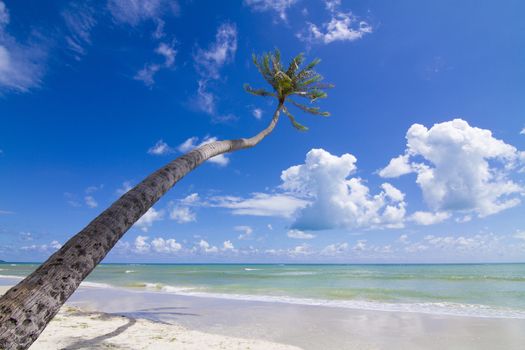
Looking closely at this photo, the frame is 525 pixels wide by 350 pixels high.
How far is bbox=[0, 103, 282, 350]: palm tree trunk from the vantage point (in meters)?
2.61

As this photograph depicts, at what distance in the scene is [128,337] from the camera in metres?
9.29

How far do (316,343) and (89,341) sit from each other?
6197 millimetres

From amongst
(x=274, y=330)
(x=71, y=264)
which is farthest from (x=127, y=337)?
(x=71, y=264)

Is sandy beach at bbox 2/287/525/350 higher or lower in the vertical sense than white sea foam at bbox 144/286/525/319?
higher

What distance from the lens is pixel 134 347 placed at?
826 cm

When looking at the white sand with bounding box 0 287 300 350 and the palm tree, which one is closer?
the palm tree

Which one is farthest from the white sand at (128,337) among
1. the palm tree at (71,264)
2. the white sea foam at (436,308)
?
the white sea foam at (436,308)

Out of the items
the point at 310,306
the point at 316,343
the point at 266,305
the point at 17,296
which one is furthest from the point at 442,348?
the point at 17,296

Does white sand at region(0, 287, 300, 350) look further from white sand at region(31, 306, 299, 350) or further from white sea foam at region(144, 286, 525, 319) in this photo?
white sea foam at region(144, 286, 525, 319)

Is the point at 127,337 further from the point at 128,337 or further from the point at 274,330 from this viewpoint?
the point at 274,330

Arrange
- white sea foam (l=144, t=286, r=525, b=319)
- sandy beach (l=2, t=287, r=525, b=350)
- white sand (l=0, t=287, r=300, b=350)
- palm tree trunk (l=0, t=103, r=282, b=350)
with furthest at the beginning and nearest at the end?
white sea foam (l=144, t=286, r=525, b=319)
sandy beach (l=2, t=287, r=525, b=350)
white sand (l=0, t=287, r=300, b=350)
palm tree trunk (l=0, t=103, r=282, b=350)

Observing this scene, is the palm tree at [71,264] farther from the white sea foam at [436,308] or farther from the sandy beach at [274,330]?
the white sea foam at [436,308]

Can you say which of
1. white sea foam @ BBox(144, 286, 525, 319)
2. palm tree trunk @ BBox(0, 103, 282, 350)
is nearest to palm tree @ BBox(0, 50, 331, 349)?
palm tree trunk @ BBox(0, 103, 282, 350)

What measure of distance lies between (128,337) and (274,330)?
460cm
